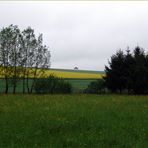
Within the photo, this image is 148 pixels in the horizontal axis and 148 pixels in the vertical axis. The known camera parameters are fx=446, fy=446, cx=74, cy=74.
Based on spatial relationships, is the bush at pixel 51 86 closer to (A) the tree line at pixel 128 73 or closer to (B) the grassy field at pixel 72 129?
(A) the tree line at pixel 128 73

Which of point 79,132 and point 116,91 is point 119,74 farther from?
point 79,132

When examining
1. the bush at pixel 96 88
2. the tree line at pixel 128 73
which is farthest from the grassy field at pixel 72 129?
the bush at pixel 96 88

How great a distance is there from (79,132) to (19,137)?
2.64 meters

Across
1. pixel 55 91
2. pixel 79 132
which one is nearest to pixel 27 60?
pixel 55 91

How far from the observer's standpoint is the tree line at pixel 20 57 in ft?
231

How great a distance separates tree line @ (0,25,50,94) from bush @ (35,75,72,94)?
85.8 inches

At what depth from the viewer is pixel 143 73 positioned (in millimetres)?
Answer: 65250

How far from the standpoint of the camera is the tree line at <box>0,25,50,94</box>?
70500 mm

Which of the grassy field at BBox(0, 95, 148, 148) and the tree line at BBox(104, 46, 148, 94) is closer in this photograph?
the grassy field at BBox(0, 95, 148, 148)

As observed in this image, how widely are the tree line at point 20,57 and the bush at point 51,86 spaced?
2178 mm

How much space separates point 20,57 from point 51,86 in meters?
9.04

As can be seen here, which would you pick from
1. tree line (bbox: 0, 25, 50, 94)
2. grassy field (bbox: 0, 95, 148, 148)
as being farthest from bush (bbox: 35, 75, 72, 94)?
grassy field (bbox: 0, 95, 148, 148)

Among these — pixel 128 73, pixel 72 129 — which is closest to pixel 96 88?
pixel 128 73

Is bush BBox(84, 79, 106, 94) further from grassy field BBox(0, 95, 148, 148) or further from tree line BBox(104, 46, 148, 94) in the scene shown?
grassy field BBox(0, 95, 148, 148)
